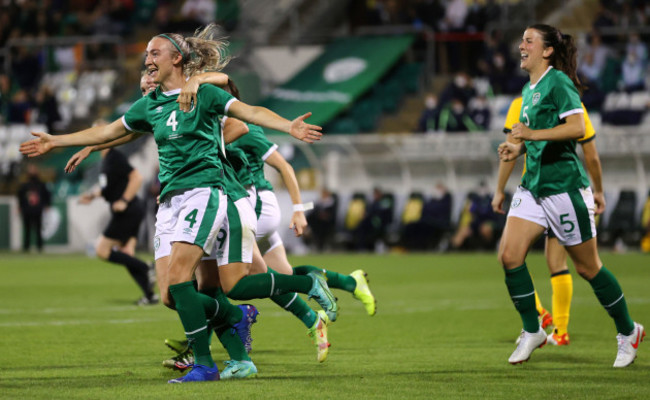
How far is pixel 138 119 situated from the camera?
22.9 feet

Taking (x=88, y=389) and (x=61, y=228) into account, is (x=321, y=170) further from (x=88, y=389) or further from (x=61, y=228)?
(x=88, y=389)

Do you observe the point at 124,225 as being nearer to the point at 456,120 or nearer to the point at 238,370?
the point at 238,370

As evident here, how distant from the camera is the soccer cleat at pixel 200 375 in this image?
22.3ft

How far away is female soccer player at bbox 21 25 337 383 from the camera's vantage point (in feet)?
22.0

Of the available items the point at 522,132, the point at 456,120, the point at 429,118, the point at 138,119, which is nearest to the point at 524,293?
the point at 522,132

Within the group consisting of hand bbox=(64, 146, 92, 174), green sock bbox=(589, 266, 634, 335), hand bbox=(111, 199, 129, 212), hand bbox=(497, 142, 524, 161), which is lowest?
hand bbox=(111, 199, 129, 212)

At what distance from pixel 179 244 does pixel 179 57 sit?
1178 millimetres

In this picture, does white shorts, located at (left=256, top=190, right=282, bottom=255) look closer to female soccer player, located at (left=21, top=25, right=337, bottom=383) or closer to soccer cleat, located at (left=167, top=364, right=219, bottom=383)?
female soccer player, located at (left=21, top=25, right=337, bottom=383)

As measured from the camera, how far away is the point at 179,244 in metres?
6.70

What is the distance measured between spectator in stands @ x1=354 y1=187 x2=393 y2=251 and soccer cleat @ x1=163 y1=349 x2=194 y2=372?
1726 cm

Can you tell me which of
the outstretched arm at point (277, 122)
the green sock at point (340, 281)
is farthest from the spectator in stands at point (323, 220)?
the outstretched arm at point (277, 122)

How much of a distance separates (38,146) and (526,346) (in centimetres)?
353

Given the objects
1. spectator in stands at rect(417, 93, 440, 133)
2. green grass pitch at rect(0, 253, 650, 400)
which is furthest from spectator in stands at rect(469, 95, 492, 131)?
green grass pitch at rect(0, 253, 650, 400)

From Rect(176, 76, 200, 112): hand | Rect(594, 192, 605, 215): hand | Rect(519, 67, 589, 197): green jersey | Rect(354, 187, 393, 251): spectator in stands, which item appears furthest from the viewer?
Rect(354, 187, 393, 251): spectator in stands
